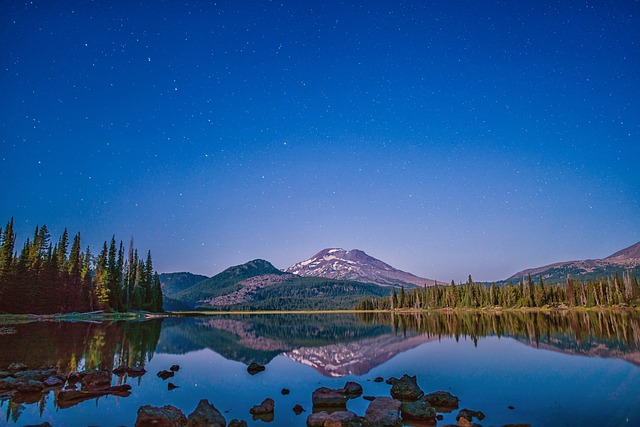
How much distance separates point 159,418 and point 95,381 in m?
9.12

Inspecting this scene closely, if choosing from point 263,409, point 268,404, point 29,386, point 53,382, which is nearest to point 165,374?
point 53,382

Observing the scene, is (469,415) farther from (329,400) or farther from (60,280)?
(60,280)

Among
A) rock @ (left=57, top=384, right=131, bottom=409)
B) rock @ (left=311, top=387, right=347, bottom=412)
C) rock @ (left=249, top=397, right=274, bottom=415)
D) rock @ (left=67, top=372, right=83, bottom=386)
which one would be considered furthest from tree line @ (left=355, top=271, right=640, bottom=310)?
rock @ (left=67, top=372, right=83, bottom=386)

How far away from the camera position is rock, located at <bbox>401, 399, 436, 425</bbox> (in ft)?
55.4

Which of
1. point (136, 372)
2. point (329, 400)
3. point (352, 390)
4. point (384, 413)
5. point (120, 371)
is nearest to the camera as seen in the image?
point (384, 413)

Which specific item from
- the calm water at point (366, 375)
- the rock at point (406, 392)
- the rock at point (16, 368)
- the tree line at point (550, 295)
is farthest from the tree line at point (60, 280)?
the tree line at point (550, 295)

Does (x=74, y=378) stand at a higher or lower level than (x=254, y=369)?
higher

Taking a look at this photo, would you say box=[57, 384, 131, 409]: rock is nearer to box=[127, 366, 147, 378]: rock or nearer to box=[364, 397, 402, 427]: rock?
box=[127, 366, 147, 378]: rock

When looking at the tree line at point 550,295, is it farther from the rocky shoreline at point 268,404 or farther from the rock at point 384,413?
the rock at point 384,413

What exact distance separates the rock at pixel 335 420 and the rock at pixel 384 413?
0.55 m

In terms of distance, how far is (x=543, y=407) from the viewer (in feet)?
62.1

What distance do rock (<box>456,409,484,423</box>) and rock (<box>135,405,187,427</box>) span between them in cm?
1129

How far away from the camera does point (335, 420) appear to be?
15.8 metres

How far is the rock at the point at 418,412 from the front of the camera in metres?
16.9
